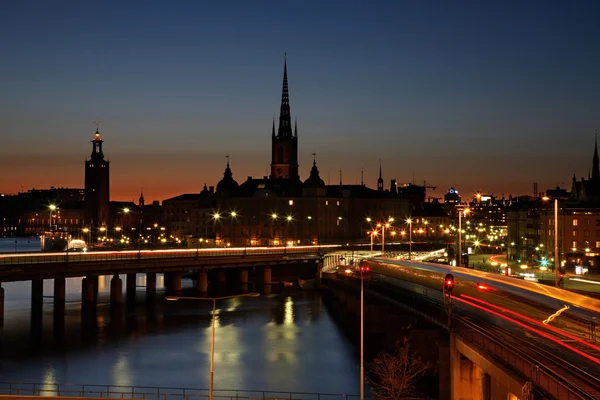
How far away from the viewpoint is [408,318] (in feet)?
247

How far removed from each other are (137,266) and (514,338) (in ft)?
264

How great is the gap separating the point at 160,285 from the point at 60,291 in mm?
39344

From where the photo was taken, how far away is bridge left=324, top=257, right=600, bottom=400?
35.2 m

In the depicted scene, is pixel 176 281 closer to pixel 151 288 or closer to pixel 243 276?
pixel 151 288

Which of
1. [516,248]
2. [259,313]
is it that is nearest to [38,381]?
[259,313]

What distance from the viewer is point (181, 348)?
7775cm

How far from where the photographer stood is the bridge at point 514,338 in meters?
35.2

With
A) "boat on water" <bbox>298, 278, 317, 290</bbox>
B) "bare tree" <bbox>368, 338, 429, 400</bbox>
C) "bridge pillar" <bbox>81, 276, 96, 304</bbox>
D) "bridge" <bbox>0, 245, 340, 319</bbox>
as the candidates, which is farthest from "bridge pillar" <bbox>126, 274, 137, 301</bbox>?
"bare tree" <bbox>368, 338, 429, 400</bbox>

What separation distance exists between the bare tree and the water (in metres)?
1.99

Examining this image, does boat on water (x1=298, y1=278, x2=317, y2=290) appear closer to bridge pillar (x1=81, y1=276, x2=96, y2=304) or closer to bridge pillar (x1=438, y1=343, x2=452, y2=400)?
bridge pillar (x1=81, y1=276, x2=96, y2=304)

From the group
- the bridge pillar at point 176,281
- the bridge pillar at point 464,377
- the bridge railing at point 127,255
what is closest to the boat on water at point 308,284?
the bridge railing at point 127,255

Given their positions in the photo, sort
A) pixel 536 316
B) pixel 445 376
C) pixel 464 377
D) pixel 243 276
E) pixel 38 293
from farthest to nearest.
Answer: pixel 243 276, pixel 38 293, pixel 445 376, pixel 536 316, pixel 464 377

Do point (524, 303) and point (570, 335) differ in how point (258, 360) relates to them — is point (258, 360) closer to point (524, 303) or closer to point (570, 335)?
point (524, 303)

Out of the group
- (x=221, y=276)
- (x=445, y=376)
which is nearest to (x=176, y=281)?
(x=221, y=276)
